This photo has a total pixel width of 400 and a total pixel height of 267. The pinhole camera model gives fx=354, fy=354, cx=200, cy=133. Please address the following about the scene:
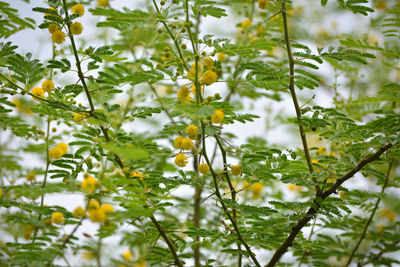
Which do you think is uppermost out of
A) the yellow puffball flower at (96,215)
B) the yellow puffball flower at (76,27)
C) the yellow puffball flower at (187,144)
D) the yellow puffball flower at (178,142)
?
the yellow puffball flower at (76,27)

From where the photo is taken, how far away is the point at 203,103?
4.72ft

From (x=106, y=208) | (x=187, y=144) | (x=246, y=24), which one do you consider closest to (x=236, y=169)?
(x=187, y=144)

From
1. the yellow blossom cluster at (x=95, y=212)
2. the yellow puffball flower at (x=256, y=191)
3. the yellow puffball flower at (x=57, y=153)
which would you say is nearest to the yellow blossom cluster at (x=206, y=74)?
the yellow blossom cluster at (x=95, y=212)

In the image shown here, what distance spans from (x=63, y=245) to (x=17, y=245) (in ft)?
0.77

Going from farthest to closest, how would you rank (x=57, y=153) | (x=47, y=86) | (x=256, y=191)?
(x=256, y=191)
(x=57, y=153)
(x=47, y=86)

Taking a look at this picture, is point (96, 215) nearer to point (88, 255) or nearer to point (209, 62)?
point (209, 62)

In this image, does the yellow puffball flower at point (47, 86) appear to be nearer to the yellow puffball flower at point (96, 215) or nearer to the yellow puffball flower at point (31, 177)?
the yellow puffball flower at point (96, 215)

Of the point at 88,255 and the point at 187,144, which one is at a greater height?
the point at 187,144

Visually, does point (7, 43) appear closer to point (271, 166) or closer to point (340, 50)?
point (271, 166)

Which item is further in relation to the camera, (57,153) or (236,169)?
(57,153)

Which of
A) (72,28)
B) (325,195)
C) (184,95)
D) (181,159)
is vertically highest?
(72,28)

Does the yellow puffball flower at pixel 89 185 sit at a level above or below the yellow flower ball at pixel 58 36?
below

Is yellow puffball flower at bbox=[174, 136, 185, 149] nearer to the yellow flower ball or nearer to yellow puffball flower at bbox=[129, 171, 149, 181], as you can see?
yellow puffball flower at bbox=[129, 171, 149, 181]

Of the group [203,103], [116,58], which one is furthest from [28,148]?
[203,103]
